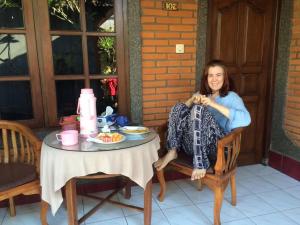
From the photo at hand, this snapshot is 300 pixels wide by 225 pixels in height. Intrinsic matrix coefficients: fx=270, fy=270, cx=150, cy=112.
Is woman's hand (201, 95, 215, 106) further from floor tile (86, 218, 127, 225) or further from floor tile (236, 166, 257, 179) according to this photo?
floor tile (236, 166, 257, 179)

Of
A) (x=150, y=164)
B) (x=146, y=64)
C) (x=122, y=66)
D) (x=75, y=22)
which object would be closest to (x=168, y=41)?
(x=146, y=64)

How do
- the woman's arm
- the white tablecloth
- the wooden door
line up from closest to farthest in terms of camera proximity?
the white tablecloth → the woman's arm → the wooden door

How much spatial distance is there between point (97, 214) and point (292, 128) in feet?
7.05

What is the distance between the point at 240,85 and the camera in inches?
114

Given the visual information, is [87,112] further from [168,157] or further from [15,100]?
[15,100]

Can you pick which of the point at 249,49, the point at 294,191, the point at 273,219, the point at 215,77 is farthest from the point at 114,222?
the point at 249,49

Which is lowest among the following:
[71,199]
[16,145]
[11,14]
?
[71,199]

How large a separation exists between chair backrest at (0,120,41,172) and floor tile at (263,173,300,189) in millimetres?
2233

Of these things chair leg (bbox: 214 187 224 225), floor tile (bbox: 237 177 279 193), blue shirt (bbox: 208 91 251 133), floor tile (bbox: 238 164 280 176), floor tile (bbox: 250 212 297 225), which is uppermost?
blue shirt (bbox: 208 91 251 133)

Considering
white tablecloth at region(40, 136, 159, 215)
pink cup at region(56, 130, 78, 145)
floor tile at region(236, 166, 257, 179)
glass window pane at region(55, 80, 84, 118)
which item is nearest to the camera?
white tablecloth at region(40, 136, 159, 215)

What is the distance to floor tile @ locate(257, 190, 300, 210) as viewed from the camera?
7.50 feet

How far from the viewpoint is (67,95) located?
2.38 meters

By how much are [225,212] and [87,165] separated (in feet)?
4.19

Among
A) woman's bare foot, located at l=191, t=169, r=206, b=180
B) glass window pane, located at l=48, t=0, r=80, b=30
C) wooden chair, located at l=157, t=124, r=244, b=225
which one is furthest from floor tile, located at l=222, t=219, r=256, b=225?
glass window pane, located at l=48, t=0, r=80, b=30
